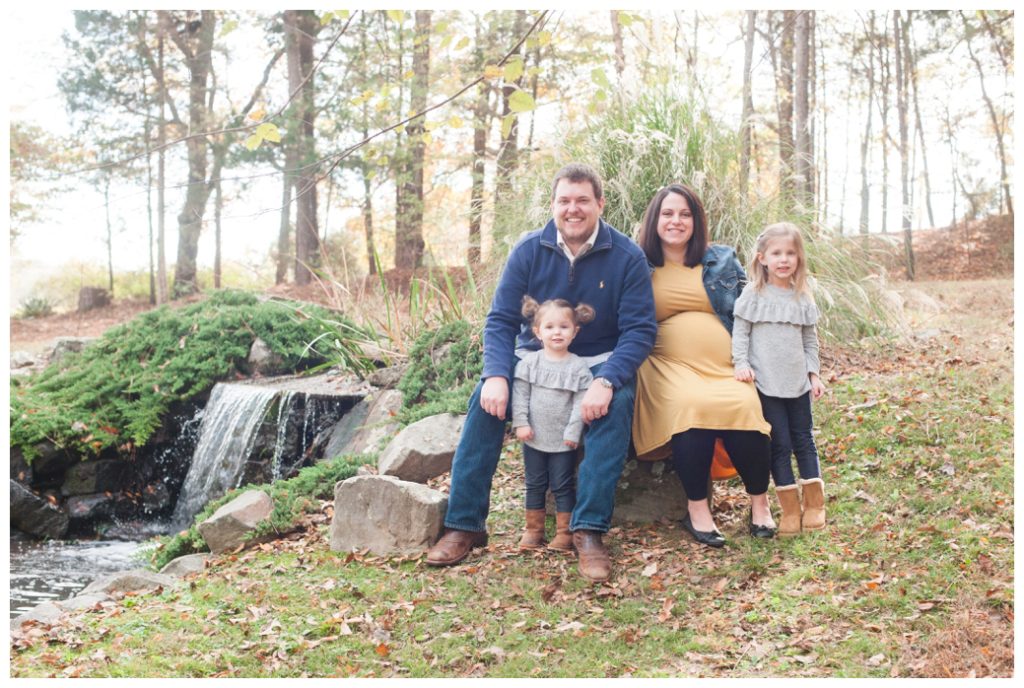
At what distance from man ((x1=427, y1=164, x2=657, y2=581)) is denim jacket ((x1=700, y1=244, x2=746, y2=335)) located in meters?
0.34

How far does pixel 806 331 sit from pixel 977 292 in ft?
29.3

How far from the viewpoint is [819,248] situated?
613cm

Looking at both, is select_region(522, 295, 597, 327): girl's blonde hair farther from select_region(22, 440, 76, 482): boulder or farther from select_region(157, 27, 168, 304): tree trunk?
select_region(157, 27, 168, 304): tree trunk

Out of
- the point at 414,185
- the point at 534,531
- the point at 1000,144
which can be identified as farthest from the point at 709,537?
the point at 1000,144

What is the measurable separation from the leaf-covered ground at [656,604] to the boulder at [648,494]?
0.30 ft

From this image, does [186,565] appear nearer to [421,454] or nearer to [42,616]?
[42,616]

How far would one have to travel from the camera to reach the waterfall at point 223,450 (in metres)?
6.48

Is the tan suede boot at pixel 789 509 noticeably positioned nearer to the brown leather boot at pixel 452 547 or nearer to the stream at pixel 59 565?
the brown leather boot at pixel 452 547

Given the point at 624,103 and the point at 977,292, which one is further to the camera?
the point at 977,292

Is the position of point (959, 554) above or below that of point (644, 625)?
above

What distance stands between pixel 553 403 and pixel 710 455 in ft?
2.26

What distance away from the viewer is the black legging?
343cm
